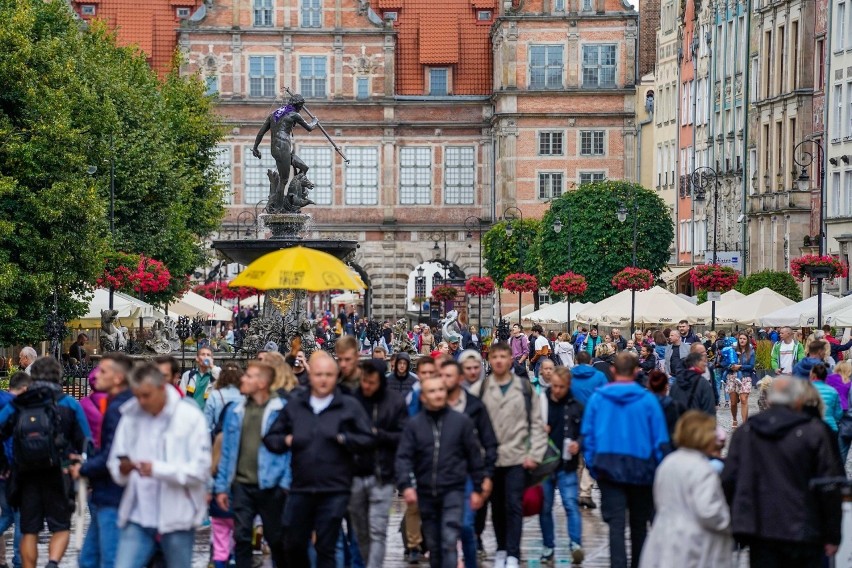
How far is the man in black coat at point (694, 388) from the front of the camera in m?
18.4

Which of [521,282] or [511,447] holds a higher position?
[521,282]

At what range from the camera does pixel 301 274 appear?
854 inches

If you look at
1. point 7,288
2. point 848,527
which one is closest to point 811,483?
point 848,527

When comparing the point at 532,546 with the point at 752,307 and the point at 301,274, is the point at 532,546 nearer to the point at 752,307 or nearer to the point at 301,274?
the point at 301,274

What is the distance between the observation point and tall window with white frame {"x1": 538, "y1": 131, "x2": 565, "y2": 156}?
83.9 m

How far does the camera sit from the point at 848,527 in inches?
525

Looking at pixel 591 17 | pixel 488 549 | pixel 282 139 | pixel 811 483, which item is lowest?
pixel 488 549

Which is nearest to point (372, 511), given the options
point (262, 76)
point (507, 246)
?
point (507, 246)

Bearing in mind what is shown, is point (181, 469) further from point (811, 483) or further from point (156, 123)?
point (156, 123)

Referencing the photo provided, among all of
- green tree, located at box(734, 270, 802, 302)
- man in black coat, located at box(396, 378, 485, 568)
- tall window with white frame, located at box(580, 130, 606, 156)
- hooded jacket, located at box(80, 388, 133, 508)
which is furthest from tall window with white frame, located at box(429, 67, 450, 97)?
hooded jacket, located at box(80, 388, 133, 508)

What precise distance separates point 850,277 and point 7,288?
2536 cm

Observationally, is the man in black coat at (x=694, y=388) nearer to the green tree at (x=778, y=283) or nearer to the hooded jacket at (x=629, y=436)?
the hooded jacket at (x=629, y=436)

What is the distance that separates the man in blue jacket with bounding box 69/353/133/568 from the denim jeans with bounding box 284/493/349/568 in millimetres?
1130

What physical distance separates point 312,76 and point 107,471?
70.8 m
